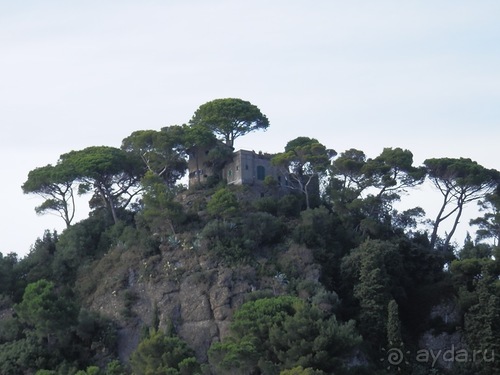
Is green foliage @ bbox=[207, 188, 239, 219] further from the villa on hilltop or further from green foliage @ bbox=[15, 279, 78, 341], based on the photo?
green foliage @ bbox=[15, 279, 78, 341]

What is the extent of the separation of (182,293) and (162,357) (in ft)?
24.6

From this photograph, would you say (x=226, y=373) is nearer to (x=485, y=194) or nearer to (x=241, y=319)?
(x=241, y=319)

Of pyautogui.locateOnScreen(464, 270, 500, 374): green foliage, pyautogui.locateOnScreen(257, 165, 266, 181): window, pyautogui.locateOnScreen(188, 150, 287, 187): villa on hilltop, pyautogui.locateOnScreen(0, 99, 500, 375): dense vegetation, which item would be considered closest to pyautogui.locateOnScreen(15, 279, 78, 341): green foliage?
pyautogui.locateOnScreen(0, 99, 500, 375): dense vegetation

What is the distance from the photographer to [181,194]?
2469 inches

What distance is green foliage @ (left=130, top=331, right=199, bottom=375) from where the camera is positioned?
46219 millimetres

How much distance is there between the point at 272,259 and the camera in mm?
55969

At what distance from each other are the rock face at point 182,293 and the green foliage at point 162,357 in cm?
318

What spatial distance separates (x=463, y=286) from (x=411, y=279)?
3.33 metres

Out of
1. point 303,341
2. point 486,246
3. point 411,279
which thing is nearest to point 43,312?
point 303,341

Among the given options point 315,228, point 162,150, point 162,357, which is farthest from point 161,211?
point 162,357

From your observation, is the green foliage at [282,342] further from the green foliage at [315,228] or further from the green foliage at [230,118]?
the green foliage at [230,118]

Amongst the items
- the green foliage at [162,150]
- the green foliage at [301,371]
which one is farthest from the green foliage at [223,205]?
the green foliage at [301,371]

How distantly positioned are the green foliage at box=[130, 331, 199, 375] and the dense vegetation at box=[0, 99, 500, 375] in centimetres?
6

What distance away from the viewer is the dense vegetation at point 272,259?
1881 inches
